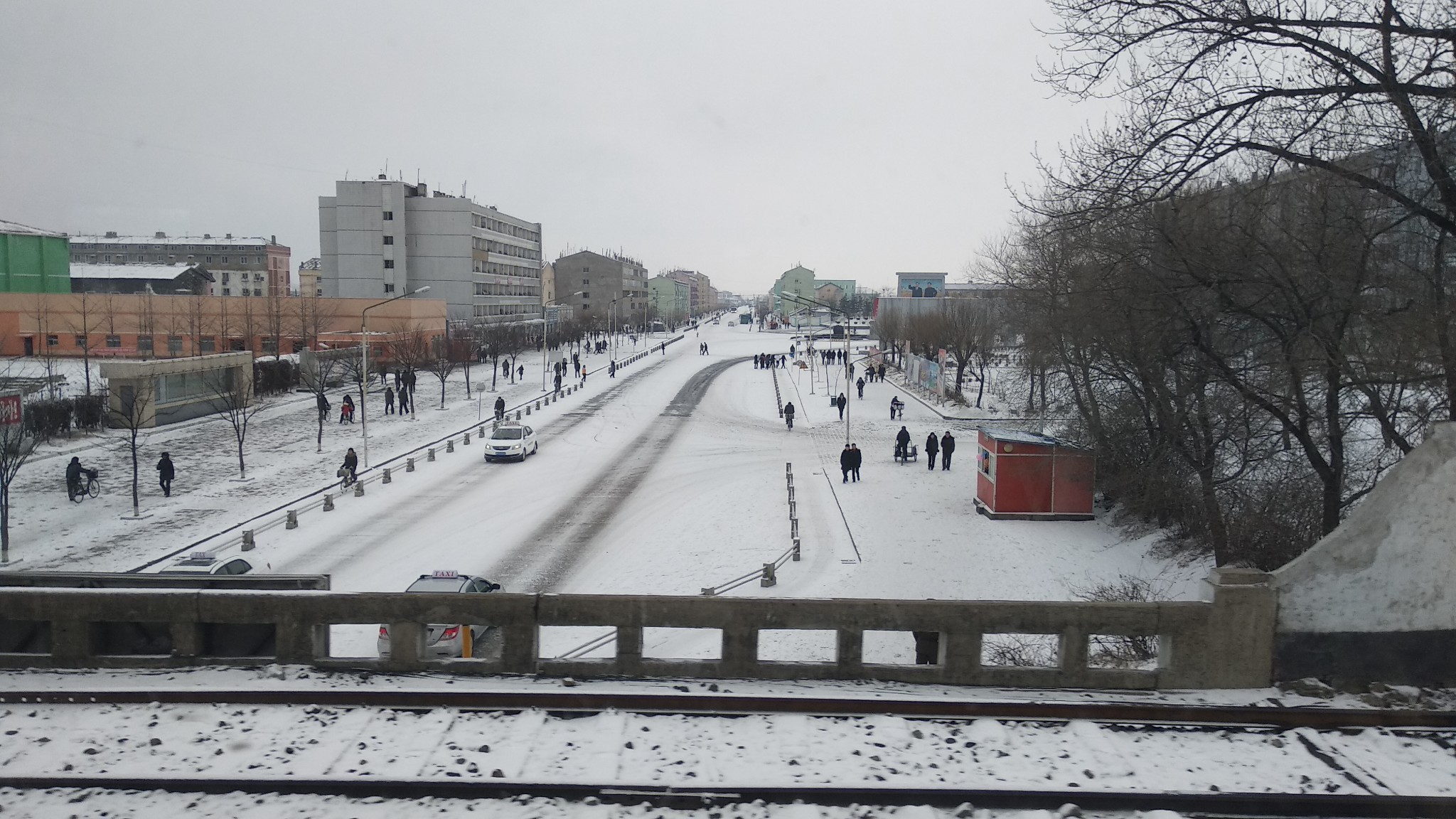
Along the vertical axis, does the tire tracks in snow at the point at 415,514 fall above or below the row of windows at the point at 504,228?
below

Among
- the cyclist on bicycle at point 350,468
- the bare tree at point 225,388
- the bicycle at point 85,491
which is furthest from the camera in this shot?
the bare tree at point 225,388

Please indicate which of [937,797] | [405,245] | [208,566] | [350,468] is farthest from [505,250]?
[937,797]

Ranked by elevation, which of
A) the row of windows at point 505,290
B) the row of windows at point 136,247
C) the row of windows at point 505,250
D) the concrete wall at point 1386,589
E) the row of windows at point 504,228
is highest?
the row of windows at point 136,247

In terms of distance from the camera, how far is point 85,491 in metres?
26.2

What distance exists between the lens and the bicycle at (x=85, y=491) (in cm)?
2569

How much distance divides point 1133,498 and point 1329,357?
9.54 m

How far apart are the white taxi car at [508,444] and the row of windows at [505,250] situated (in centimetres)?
6364

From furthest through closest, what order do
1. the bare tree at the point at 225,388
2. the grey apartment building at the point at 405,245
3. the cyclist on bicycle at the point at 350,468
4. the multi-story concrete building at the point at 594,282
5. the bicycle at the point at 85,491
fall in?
the multi-story concrete building at the point at 594,282
the grey apartment building at the point at 405,245
the bare tree at the point at 225,388
the cyclist on bicycle at the point at 350,468
the bicycle at the point at 85,491

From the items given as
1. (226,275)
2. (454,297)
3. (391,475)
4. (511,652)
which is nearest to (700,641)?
(511,652)

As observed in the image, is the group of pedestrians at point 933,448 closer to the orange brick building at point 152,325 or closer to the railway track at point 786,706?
the railway track at point 786,706

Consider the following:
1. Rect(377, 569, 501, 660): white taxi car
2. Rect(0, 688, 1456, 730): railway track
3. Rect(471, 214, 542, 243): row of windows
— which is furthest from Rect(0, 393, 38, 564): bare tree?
Rect(471, 214, 542, 243): row of windows

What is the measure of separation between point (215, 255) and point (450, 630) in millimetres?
154065

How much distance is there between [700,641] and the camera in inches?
592

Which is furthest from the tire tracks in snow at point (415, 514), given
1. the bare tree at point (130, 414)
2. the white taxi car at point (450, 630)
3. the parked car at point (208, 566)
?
the bare tree at point (130, 414)
